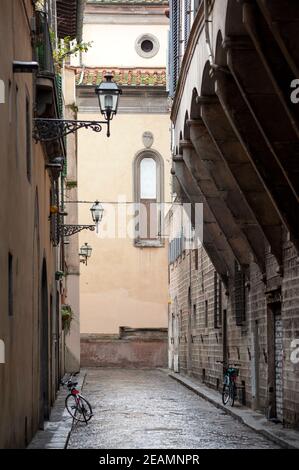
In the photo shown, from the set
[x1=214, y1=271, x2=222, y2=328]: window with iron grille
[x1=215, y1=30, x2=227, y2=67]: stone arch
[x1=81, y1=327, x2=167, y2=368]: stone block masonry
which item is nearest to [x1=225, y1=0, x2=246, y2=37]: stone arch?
[x1=215, y1=30, x2=227, y2=67]: stone arch

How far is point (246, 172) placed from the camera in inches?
846

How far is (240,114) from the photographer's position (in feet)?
62.7

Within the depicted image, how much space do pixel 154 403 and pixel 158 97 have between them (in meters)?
29.1

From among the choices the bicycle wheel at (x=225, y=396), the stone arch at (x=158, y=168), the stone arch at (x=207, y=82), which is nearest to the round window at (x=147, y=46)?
the stone arch at (x=158, y=168)

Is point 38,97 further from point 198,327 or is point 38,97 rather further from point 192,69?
point 198,327

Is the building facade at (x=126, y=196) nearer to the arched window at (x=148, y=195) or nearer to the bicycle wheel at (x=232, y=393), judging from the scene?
the arched window at (x=148, y=195)

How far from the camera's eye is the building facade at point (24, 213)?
12.4 metres

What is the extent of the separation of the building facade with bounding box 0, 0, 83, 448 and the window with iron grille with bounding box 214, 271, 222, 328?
8.11m

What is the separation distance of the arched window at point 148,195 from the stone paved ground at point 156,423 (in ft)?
63.3

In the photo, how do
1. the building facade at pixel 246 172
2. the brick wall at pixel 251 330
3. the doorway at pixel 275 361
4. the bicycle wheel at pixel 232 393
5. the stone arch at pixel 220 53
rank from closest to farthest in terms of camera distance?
1. the building facade at pixel 246 172
2. the stone arch at pixel 220 53
3. the brick wall at pixel 251 330
4. the doorway at pixel 275 361
5. the bicycle wheel at pixel 232 393

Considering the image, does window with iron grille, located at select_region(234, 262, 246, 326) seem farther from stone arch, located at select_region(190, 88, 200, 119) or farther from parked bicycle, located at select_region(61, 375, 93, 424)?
parked bicycle, located at select_region(61, 375, 93, 424)

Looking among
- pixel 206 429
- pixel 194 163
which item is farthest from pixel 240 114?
pixel 194 163

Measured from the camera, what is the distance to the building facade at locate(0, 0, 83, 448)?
12398 millimetres

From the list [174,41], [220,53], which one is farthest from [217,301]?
[220,53]
